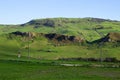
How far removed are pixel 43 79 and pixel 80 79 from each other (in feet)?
33.3

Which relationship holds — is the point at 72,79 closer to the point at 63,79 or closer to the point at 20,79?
the point at 63,79

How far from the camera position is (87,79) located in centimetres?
9550

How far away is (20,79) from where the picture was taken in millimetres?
89438

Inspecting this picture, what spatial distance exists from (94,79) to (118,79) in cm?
655

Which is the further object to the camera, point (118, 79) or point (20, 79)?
point (118, 79)

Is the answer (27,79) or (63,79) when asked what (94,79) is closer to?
(63,79)

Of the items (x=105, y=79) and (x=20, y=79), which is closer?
(x=20, y=79)

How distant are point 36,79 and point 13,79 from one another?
20.0 feet

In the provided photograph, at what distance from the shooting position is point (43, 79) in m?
91.8

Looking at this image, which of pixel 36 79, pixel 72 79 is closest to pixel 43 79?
pixel 36 79

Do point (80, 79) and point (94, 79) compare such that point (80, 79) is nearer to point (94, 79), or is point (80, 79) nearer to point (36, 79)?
point (94, 79)

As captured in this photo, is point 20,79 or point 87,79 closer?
point 20,79

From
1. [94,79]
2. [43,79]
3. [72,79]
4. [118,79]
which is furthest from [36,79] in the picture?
[118,79]

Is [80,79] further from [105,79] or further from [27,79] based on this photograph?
[27,79]
